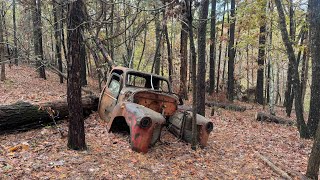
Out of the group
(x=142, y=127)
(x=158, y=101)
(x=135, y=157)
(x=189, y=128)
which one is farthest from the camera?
(x=158, y=101)

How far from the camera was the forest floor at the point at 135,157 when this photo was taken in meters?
4.93

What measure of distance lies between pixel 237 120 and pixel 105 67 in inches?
258

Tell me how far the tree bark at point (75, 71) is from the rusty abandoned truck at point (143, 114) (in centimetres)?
120

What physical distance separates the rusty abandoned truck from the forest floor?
10.8 inches

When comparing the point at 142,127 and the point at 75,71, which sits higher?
the point at 75,71

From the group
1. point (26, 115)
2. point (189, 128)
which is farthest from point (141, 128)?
point (26, 115)

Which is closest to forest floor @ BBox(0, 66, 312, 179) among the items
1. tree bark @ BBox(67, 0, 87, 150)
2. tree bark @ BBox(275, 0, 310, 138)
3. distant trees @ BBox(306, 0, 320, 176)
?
tree bark @ BBox(67, 0, 87, 150)

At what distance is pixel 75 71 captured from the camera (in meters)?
5.40

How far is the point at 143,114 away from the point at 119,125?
5.46ft

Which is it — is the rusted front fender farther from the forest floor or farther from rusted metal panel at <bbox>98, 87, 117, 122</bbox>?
rusted metal panel at <bbox>98, 87, 117, 122</bbox>

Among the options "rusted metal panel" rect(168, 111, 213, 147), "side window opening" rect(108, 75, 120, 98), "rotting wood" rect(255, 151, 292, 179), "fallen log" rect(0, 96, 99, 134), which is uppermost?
"side window opening" rect(108, 75, 120, 98)

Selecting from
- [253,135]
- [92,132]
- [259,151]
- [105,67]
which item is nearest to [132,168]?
[92,132]

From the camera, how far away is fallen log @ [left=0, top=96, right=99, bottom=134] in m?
6.68

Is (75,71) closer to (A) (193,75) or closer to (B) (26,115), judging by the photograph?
(B) (26,115)
